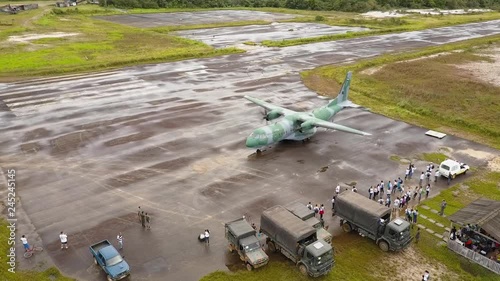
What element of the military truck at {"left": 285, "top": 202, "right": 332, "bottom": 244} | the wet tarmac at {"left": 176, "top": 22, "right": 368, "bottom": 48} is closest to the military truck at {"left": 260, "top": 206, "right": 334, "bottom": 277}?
the military truck at {"left": 285, "top": 202, "right": 332, "bottom": 244}

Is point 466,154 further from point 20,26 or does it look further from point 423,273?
point 20,26

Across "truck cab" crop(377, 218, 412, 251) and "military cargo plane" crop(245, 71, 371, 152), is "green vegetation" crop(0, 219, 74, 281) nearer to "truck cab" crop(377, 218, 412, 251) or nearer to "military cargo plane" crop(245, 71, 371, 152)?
"truck cab" crop(377, 218, 412, 251)

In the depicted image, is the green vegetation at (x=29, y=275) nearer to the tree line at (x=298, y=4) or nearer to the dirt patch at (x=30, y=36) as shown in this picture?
the dirt patch at (x=30, y=36)

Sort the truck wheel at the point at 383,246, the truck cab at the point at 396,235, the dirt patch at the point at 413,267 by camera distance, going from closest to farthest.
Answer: the dirt patch at the point at 413,267 < the truck cab at the point at 396,235 < the truck wheel at the point at 383,246

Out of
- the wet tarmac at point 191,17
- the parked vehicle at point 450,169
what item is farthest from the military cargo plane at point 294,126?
the wet tarmac at point 191,17

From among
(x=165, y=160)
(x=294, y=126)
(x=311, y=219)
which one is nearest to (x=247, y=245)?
(x=311, y=219)

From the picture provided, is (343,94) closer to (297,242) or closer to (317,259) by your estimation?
(297,242)
